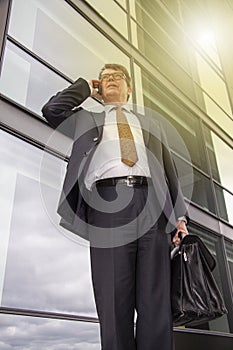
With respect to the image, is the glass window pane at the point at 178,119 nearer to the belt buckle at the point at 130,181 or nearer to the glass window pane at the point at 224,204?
the glass window pane at the point at 224,204

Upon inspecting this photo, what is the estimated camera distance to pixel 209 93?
5.54 m

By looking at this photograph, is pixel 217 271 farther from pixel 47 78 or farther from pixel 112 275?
pixel 112 275

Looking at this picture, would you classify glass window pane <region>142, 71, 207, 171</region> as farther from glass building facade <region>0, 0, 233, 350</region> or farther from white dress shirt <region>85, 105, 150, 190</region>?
white dress shirt <region>85, 105, 150, 190</region>

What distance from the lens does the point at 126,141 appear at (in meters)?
1.36

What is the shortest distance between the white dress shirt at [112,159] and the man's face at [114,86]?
0.53 ft

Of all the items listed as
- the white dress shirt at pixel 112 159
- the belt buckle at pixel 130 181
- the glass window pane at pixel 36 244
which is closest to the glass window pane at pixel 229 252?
the glass window pane at pixel 36 244

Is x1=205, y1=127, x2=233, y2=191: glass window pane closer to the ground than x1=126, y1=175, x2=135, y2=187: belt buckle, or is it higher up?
higher up

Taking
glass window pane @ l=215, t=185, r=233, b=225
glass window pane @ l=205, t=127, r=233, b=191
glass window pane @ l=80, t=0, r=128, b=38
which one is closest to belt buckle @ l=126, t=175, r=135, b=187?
glass window pane @ l=80, t=0, r=128, b=38

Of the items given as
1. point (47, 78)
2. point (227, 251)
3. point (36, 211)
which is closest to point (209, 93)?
point (227, 251)

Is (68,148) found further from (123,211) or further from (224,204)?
(224,204)

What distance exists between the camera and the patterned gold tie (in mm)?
1289

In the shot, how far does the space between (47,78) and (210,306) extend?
192 cm

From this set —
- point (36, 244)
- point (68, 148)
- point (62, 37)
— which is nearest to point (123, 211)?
point (36, 244)

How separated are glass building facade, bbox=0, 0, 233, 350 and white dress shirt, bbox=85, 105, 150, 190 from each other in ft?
2.48
